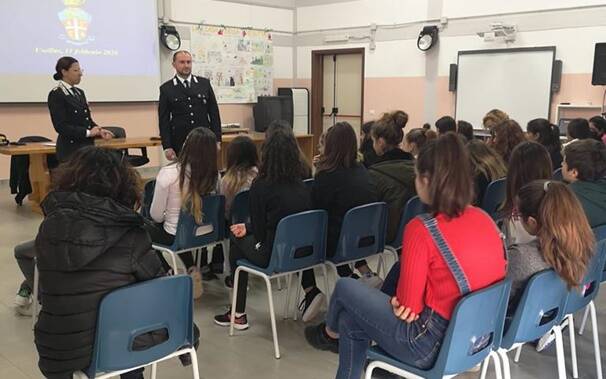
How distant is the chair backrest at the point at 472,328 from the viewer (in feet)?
5.22

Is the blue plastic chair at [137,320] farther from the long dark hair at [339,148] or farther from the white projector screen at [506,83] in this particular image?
the white projector screen at [506,83]

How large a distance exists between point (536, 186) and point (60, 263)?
5.30 feet

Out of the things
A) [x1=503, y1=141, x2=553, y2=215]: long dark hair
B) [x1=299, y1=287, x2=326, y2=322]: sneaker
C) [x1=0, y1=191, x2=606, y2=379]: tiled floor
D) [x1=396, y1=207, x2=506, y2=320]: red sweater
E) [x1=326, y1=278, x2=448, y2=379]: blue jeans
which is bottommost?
[x1=0, y1=191, x2=606, y2=379]: tiled floor

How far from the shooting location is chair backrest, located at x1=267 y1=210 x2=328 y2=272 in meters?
2.54

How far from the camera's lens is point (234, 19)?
906 cm

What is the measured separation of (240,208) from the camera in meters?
3.09

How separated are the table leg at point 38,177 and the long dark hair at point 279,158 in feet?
12.6

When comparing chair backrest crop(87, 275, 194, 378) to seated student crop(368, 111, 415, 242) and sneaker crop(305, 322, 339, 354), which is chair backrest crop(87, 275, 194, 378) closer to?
sneaker crop(305, 322, 339, 354)

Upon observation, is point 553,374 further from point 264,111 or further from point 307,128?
point 307,128

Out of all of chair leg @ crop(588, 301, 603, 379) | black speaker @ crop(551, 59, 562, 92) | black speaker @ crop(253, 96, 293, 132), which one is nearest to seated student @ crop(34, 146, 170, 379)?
chair leg @ crop(588, 301, 603, 379)

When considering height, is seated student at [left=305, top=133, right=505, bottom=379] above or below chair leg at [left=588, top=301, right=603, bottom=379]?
above

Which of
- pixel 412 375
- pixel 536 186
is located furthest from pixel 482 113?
pixel 412 375

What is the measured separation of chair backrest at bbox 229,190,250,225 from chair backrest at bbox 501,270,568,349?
1.64 meters

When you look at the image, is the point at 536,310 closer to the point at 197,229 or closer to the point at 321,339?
the point at 321,339
